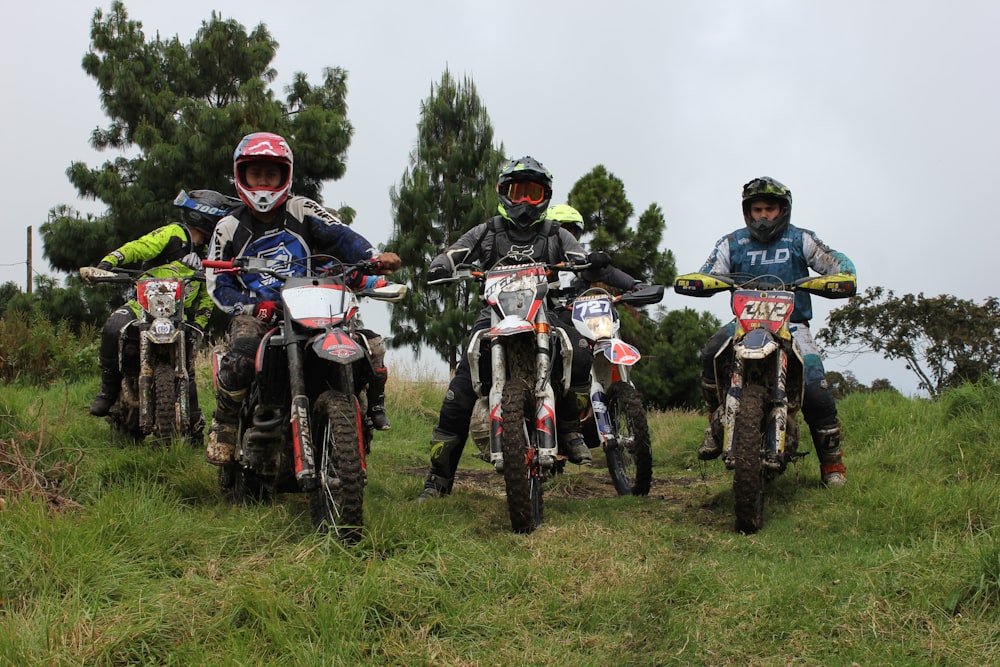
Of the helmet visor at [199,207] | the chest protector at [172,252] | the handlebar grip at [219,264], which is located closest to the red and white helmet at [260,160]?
the handlebar grip at [219,264]

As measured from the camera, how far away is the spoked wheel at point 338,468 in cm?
422

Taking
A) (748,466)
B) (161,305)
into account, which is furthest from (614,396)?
(161,305)

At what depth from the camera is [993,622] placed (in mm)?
3365

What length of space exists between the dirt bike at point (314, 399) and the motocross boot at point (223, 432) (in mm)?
44

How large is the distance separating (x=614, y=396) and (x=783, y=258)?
5.37 feet

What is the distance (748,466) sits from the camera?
509 centimetres

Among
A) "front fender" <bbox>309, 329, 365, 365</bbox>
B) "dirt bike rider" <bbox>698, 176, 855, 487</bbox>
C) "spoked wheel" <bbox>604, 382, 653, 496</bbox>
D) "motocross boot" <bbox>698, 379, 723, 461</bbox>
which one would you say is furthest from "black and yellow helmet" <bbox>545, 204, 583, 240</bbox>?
"front fender" <bbox>309, 329, 365, 365</bbox>

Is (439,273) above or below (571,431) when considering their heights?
above

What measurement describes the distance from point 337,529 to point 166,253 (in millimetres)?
4270

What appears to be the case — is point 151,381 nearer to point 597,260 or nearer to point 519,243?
point 519,243

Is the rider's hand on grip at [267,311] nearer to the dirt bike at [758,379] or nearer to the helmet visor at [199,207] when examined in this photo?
the helmet visor at [199,207]

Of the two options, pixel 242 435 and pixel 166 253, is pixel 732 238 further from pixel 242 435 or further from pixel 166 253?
pixel 166 253

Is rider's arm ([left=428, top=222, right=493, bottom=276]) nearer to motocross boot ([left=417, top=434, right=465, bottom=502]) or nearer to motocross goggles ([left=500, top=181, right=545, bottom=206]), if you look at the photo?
motocross goggles ([left=500, top=181, right=545, bottom=206])

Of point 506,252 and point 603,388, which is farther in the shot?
point 603,388
